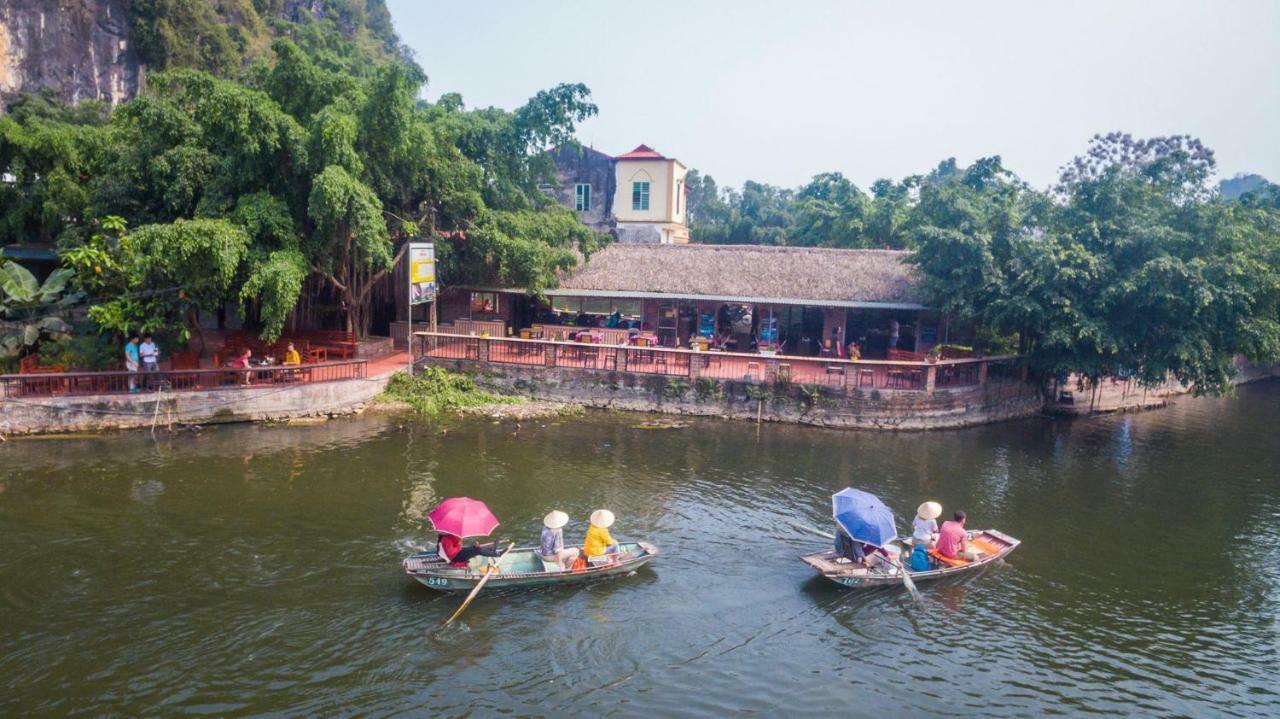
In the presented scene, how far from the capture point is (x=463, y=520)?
12.4 metres

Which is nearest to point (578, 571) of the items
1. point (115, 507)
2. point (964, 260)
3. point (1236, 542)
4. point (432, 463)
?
point (432, 463)

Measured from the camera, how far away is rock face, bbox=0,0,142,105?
4203 centimetres

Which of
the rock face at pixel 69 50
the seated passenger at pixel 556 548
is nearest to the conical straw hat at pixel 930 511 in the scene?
the seated passenger at pixel 556 548

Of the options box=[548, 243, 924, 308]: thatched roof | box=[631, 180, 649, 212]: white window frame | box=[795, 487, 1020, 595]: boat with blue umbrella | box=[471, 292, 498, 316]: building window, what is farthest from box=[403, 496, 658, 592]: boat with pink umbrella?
box=[631, 180, 649, 212]: white window frame

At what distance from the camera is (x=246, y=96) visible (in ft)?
69.8

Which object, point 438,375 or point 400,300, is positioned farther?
point 400,300

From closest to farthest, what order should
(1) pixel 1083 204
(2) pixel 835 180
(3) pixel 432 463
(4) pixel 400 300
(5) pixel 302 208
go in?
(3) pixel 432 463, (5) pixel 302 208, (1) pixel 1083 204, (4) pixel 400 300, (2) pixel 835 180

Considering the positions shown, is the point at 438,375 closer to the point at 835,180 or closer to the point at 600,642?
the point at 600,642

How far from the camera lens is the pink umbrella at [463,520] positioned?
1228 centimetres

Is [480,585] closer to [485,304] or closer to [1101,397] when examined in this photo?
[485,304]

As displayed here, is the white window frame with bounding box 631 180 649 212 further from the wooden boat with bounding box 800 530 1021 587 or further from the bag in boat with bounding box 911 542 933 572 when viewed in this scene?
the bag in boat with bounding box 911 542 933 572

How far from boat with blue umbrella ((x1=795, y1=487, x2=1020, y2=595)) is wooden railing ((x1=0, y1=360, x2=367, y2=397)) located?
15.2m

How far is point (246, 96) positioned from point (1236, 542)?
25.4m

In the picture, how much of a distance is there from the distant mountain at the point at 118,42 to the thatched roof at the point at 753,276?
17855mm
